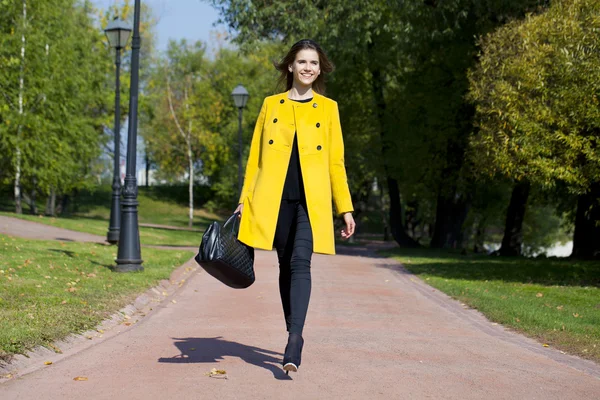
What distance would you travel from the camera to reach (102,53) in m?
48.8

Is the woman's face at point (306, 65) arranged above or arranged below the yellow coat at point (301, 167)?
above

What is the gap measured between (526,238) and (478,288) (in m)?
41.4

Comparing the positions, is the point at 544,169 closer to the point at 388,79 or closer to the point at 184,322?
the point at 184,322

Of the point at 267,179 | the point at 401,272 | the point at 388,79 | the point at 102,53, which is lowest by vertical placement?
the point at 401,272

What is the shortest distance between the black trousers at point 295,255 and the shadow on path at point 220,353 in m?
0.45

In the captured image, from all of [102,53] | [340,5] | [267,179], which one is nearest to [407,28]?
[340,5]

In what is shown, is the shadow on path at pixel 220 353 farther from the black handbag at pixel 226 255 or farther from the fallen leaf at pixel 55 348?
the fallen leaf at pixel 55 348

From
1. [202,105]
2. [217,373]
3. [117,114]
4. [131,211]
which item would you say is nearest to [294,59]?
[217,373]

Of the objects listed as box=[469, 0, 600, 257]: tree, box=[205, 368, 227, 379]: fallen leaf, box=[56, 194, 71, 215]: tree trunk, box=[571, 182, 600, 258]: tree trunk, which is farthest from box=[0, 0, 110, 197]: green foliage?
box=[205, 368, 227, 379]: fallen leaf

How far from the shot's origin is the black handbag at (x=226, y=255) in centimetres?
619

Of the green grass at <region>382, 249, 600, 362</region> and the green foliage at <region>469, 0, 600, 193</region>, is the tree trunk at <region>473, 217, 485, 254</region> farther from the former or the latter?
the green foliage at <region>469, 0, 600, 193</region>

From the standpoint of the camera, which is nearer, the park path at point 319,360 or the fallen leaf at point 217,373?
the park path at point 319,360

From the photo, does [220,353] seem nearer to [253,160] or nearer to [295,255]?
[295,255]

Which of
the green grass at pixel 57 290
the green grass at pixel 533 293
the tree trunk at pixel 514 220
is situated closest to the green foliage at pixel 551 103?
the green grass at pixel 533 293
